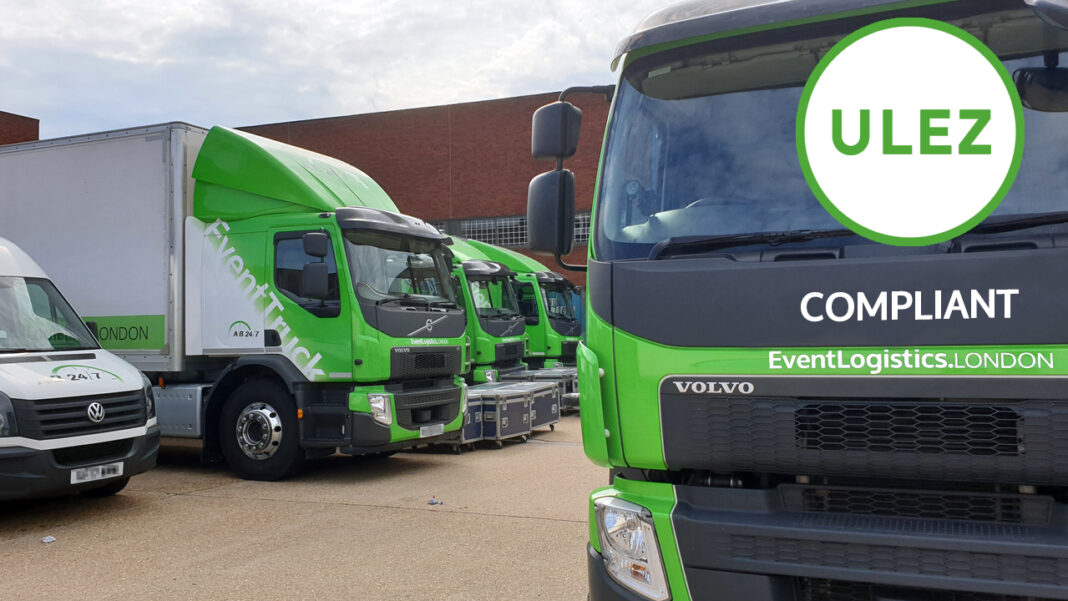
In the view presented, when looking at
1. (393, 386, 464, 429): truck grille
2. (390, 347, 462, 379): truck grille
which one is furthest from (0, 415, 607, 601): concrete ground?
(390, 347, 462, 379): truck grille

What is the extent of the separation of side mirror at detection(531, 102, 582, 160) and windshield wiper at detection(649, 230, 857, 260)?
86 cm

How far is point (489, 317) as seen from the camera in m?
16.0

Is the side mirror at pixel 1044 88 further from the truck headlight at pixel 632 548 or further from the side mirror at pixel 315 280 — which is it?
the side mirror at pixel 315 280

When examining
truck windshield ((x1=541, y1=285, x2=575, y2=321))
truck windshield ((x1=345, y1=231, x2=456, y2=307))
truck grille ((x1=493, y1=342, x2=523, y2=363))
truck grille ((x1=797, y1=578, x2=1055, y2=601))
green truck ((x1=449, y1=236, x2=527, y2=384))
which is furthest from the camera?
truck windshield ((x1=541, y1=285, x2=575, y2=321))

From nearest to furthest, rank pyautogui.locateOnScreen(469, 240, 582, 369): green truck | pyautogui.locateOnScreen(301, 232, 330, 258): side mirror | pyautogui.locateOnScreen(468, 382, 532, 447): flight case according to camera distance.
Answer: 1. pyautogui.locateOnScreen(301, 232, 330, 258): side mirror
2. pyautogui.locateOnScreen(468, 382, 532, 447): flight case
3. pyautogui.locateOnScreen(469, 240, 582, 369): green truck

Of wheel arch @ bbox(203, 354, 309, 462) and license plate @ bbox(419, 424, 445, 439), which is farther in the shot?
license plate @ bbox(419, 424, 445, 439)

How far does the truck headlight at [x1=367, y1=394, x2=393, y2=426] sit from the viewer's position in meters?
9.20

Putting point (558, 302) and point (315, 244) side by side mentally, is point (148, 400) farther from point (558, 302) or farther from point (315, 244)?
point (558, 302)

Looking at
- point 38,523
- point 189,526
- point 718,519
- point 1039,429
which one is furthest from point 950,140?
point 38,523

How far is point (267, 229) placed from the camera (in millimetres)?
9500

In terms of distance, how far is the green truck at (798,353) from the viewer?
281 centimetres

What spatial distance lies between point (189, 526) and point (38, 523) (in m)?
1.30

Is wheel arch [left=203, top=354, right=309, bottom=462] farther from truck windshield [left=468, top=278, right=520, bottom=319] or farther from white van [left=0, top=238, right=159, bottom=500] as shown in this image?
truck windshield [left=468, top=278, right=520, bottom=319]

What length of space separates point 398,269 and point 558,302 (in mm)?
9678
